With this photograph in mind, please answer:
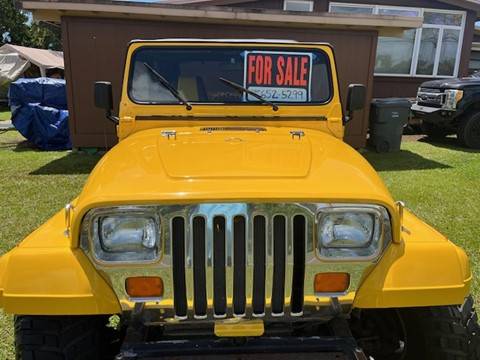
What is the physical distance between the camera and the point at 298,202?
179 cm

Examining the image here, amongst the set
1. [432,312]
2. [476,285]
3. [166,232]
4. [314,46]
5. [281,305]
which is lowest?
[476,285]

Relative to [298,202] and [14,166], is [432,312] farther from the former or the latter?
[14,166]

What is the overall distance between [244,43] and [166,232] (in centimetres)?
194

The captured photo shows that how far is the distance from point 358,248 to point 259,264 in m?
0.42

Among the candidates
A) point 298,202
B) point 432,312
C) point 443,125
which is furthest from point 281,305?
point 443,125

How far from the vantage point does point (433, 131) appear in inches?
447

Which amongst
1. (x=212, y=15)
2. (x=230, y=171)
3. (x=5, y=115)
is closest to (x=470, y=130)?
(x=212, y=15)

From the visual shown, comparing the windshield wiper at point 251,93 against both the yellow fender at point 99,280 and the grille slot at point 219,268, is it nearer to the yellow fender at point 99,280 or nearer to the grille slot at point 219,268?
the yellow fender at point 99,280

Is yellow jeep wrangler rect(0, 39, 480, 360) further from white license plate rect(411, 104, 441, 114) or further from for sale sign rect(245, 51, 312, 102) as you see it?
white license plate rect(411, 104, 441, 114)

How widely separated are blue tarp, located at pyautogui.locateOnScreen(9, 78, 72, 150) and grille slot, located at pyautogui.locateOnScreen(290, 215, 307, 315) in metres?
9.12

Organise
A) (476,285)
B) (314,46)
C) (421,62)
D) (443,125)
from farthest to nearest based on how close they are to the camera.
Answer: (421,62) < (443,125) < (476,285) < (314,46)

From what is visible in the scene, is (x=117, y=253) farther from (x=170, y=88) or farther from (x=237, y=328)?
(x=170, y=88)

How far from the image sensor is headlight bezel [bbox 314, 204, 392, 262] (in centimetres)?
183

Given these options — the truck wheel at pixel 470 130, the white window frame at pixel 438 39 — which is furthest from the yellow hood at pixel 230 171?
the white window frame at pixel 438 39
